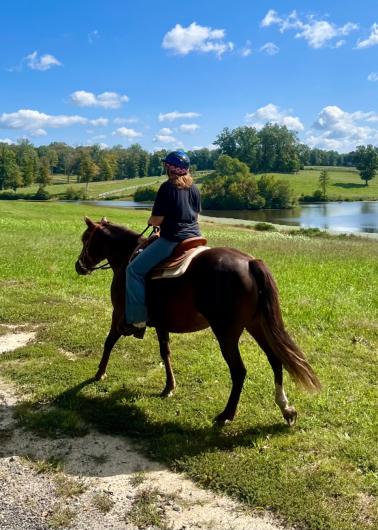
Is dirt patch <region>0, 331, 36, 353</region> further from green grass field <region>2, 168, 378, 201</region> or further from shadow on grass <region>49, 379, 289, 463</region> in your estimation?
green grass field <region>2, 168, 378, 201</region>

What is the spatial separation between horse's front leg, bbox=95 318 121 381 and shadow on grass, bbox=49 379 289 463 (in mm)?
527

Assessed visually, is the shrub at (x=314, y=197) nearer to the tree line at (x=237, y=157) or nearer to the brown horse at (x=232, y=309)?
the tree line at (x=237, y=157)

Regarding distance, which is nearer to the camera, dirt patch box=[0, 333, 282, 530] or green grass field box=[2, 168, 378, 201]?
dirt patch box=[0, 333, 282, 530]

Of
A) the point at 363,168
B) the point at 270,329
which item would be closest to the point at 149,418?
the point at 270,329

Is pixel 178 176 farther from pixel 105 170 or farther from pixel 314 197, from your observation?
pixel 105 170

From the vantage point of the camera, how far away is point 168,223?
5.63 metres

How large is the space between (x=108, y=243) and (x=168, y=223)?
4.88ft

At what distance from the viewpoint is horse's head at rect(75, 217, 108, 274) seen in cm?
681

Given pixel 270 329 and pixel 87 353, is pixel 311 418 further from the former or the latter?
pixel 87 353

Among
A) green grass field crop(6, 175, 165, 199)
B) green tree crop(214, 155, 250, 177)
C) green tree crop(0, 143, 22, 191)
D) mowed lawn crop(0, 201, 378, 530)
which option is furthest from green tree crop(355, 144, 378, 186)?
mowed lawn crop(0, 201, 378, 530)

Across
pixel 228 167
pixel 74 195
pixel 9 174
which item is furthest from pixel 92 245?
pixel 228 167

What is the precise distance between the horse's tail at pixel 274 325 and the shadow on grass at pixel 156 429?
0.73 m

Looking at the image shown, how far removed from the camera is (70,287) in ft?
41.7

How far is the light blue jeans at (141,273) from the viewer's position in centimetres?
570
